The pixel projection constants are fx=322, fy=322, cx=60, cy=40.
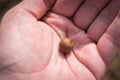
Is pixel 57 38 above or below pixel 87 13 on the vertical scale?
below

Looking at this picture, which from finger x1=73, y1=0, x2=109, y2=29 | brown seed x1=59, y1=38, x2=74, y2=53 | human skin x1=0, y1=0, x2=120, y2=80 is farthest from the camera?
finger x1=73, y1=0, x2=109, y2=29

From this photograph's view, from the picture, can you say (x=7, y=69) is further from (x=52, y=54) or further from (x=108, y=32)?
(x=108, y=32)

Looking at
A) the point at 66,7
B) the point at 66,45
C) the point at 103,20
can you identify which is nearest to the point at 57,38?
the point at 66,45

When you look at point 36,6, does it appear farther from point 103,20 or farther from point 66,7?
point 103,20

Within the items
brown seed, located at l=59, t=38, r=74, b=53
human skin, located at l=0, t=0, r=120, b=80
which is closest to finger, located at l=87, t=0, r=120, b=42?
human skin, located at l=0, t=0, r=120, b=80

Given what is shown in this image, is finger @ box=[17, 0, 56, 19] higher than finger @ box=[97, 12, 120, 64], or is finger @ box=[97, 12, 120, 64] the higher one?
finger @ box=[97, 12, 120, 64]

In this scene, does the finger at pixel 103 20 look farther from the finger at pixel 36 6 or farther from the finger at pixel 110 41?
the finger at pixel 36 6

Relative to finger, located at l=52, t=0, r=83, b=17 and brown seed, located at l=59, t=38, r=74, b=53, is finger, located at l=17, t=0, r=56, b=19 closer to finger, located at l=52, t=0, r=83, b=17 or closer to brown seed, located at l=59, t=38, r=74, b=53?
finger, located at l=52, t=0, r=83, b=17
